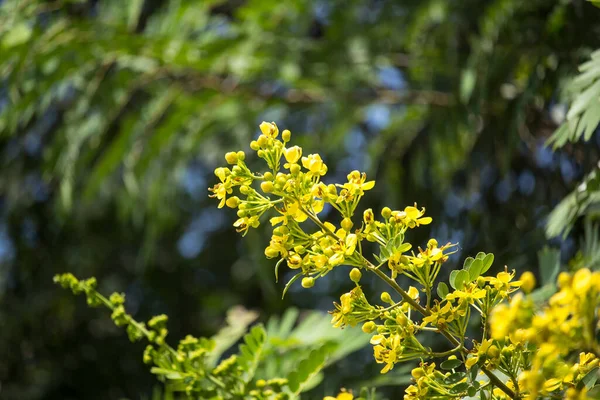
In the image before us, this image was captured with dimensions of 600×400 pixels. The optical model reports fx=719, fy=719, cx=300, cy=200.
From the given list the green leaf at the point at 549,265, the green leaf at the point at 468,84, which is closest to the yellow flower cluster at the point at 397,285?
the green leaf at the point at 549,265

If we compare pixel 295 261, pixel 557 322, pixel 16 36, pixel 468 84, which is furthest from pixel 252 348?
pixel 16 36

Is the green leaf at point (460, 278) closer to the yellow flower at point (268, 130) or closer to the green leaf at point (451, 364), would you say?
the green leaf at point (451, 364)

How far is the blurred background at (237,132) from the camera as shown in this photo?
164cm

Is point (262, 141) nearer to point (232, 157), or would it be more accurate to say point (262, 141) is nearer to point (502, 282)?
point (232, 157)

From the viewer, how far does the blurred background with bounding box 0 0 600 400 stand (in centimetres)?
164

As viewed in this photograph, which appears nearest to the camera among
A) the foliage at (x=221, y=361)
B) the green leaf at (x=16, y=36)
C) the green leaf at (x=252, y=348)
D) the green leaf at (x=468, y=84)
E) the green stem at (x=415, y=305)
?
the green stem at (x=415, y=305)

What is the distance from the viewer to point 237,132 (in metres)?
2.51

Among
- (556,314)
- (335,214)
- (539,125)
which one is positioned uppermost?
(556,314)

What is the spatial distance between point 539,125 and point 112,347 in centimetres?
214

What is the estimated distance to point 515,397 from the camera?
2.16ft

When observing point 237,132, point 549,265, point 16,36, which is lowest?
point 237,132

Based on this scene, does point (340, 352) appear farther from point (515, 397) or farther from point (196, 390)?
point (515, 397)

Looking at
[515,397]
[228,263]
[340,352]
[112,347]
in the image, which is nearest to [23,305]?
[112,347]

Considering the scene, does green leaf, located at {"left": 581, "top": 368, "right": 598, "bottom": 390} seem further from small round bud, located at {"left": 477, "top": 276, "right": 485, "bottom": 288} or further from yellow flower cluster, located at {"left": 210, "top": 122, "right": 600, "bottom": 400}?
small round bud, located at {"left": 477, "top": 276, "right": 485, "bottom": 288}
